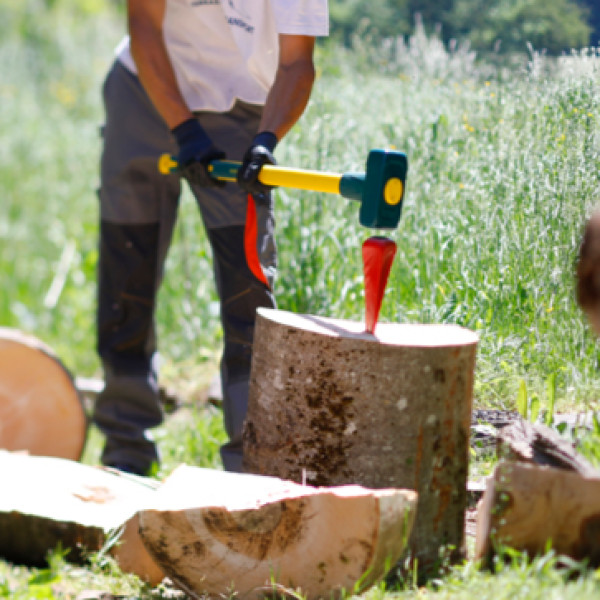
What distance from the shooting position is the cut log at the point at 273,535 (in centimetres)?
198

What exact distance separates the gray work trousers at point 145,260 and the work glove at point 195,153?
19 centimetres

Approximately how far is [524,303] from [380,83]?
1441 mm

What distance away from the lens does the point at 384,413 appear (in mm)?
2102

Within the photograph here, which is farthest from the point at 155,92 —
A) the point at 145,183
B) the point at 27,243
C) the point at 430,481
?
the point at 27,243

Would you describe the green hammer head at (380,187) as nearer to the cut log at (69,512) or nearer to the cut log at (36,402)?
the cut log at (69,512)

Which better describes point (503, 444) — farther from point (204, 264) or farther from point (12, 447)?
point (204, 264)

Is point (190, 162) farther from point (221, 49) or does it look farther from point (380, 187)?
point (380, 187)

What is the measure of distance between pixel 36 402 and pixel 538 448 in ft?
7.69

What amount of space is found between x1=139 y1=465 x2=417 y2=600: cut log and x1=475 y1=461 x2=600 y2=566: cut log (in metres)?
0.20

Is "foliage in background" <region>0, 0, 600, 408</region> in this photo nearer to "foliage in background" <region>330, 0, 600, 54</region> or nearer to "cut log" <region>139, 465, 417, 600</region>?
"foliage in background" <region>330, 0, 600, 54</region>

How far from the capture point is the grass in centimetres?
249

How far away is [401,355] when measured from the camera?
2.07 m

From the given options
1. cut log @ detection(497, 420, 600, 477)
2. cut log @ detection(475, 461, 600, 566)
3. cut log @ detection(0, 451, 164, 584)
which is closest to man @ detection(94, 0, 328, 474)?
cut log @ detection(0, 451, 164, 584)

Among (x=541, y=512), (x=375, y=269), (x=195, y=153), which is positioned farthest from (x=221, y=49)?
(x=541, y=512)
